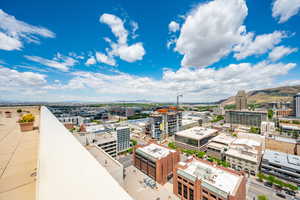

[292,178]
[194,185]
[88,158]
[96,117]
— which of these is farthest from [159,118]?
[96,117]

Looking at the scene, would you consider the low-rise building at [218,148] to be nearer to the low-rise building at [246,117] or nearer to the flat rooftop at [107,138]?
the flat rooftop at [107,138]

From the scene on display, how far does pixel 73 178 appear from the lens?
1.27m

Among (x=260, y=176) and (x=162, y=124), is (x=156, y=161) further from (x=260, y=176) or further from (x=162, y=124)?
(x=162, y=124)

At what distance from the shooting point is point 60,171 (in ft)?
4.52

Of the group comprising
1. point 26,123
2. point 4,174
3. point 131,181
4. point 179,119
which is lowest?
point 131,181

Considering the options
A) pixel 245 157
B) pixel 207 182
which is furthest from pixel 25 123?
pixel 245 157

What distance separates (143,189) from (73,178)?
20.4 metres

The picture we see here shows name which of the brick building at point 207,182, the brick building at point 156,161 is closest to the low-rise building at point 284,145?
the brick building at point 207,182

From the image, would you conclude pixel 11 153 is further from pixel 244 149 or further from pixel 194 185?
pixel 244 149

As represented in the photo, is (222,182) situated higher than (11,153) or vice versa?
(11,153)

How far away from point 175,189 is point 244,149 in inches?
680

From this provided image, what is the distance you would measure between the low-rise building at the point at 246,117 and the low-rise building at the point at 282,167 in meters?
34.1

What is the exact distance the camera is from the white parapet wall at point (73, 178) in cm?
99

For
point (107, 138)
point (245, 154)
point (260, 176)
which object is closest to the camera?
point (260, 176)
